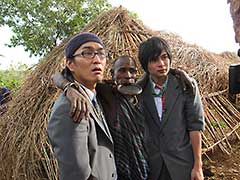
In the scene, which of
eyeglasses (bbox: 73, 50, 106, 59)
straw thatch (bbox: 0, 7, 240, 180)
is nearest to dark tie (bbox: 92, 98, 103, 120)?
eyeglasses (bbox: 73, 50, 106, 59)

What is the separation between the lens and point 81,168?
4.76ft

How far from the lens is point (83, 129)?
→ 1477 millimetres

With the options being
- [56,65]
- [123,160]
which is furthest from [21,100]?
[123,160]

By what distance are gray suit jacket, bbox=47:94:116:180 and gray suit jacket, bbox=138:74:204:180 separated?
557 millimetres

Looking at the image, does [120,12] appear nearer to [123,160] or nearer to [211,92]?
[211,92]

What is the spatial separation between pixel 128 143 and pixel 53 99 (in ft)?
9.25

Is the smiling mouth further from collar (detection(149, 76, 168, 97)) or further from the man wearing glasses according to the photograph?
collar (detection(149, 76, 168, 97))

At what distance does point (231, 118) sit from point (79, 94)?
4.43 meters

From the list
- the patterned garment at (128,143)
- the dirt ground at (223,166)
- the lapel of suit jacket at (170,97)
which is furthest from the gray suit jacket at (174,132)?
the dirt ground at (223,166)

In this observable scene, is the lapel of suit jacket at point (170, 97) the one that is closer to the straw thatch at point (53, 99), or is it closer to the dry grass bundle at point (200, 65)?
the straw thatch at point (53, 99)

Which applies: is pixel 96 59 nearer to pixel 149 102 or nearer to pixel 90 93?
pixel 90 93

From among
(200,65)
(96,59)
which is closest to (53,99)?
(200,65)

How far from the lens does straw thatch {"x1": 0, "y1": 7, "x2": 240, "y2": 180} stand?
4.24m

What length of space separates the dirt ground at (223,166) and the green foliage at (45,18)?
892cm
